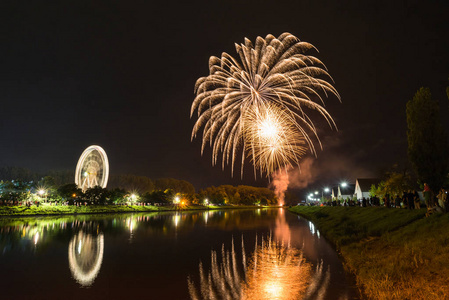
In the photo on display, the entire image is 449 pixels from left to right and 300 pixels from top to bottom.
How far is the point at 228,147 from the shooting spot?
28.8 metres

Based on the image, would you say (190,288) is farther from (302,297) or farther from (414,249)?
(414,249)

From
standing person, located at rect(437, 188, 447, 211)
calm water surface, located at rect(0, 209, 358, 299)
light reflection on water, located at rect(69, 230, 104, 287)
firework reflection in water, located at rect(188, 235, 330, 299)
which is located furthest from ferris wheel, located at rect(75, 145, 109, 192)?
standing person, located at rect(437, 188, 447, 211)

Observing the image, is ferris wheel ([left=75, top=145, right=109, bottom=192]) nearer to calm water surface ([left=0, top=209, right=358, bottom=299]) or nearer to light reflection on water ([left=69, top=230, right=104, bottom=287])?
calm water surface ([left=0, top=209, right=358, bottom=299])

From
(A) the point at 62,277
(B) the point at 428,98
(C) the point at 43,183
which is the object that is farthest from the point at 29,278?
(C) the point at 43,183

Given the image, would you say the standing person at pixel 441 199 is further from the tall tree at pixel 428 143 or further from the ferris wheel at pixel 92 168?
the ferris wheel at pixel 92 168

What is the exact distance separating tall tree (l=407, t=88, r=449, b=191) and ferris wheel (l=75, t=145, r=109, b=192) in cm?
6462

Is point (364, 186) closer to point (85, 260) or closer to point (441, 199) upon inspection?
point (441, 199)

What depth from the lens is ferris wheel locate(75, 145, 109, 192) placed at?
68.5m

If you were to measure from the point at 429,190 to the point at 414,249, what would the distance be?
8.51 meters

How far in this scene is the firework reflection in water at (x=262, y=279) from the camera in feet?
30.7

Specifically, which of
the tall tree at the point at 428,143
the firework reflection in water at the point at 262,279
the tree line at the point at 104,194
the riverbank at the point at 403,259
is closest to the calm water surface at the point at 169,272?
the firework reflection in water at the point at 262,279

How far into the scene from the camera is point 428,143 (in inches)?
756

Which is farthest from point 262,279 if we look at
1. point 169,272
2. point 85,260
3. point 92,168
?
point 92,168

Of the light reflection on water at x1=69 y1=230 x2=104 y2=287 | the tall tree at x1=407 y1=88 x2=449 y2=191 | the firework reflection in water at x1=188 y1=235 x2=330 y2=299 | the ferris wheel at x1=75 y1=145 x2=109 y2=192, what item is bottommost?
the firework reflection in water at x1=188 y1=235 x2=330 y2=299
